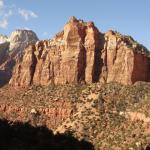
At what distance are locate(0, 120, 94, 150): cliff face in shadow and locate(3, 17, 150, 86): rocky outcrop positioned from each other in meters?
70.3

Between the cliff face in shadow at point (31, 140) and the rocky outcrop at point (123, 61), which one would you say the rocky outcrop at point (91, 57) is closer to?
the rocky outcrop at point (123, 61)

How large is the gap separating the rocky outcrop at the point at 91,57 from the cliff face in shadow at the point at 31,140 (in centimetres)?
7029

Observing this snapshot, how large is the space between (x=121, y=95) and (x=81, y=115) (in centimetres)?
1106

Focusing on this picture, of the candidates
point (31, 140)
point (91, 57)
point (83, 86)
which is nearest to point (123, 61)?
point (91, 57)

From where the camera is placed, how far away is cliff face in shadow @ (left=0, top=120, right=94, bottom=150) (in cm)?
8344

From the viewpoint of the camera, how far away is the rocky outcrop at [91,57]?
16625cm

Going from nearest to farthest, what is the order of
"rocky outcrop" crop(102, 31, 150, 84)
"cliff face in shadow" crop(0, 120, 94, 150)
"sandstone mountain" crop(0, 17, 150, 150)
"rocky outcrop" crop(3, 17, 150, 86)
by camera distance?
"cliff face in shadow" crop(0, 120, 94, 150) < "sandstone mountain" crop(0, 17, 150, 150) < "rocky outcrop" crop(102, 31, 150, 84) < "rocky outcrop" crop(3, 17, 150, 86)

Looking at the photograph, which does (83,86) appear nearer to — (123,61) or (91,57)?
(91,57)

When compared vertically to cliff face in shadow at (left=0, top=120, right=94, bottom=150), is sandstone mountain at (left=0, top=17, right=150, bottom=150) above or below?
above

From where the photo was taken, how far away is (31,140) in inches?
3489

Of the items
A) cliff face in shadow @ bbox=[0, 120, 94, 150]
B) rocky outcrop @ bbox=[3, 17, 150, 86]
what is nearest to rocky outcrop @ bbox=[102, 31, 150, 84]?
rocky outcrop @ bbox=[3, 17, 150, 86]

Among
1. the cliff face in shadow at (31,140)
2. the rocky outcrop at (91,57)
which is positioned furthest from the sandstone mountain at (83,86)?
the cliff face in shadow at (31,140)

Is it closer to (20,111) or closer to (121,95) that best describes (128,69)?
(121,95)

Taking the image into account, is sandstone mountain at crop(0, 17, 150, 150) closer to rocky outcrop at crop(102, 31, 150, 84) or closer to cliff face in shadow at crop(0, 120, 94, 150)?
rocky outcrop at crop(102, 31, 150, 84)
